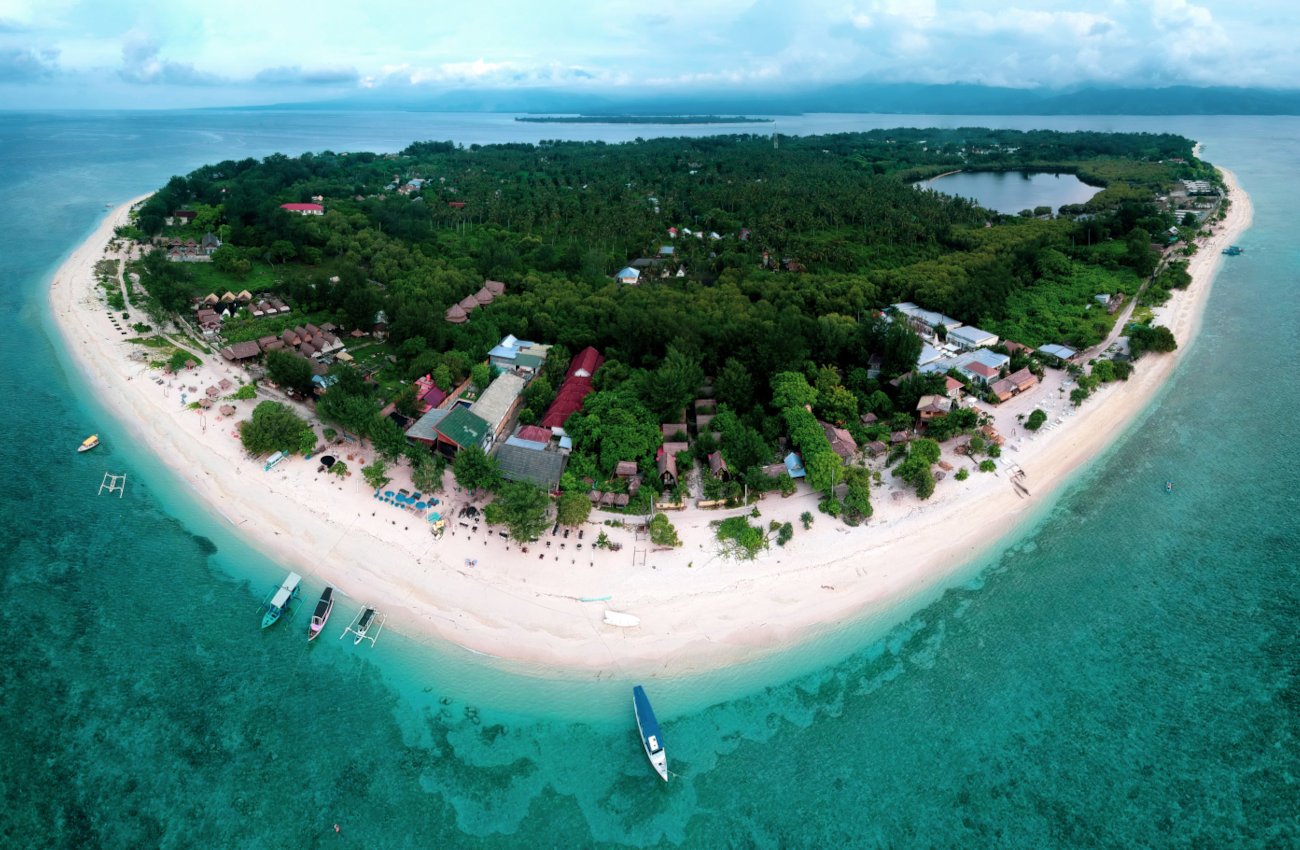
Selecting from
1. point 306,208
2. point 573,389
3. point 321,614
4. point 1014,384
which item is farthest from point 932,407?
point 306,208

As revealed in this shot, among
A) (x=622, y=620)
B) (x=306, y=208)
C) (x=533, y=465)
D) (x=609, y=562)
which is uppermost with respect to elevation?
(x=306, y=208)

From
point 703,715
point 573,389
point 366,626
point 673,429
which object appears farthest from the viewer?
point 573,389

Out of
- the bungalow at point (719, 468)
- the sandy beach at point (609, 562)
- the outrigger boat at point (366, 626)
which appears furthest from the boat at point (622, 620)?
the outrigger boat at point (366, 626)

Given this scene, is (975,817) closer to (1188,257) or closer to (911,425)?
(911,425)

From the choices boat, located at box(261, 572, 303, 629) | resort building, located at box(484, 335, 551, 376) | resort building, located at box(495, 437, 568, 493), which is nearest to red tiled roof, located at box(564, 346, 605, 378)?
resort building, located at box(484, 335, 551, 376)

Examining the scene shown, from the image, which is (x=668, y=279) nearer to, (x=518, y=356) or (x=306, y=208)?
(x=518, y=356)

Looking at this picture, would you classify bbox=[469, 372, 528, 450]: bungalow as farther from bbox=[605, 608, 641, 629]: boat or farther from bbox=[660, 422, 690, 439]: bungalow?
bbox=[605, 608, 641, 629]: boat
